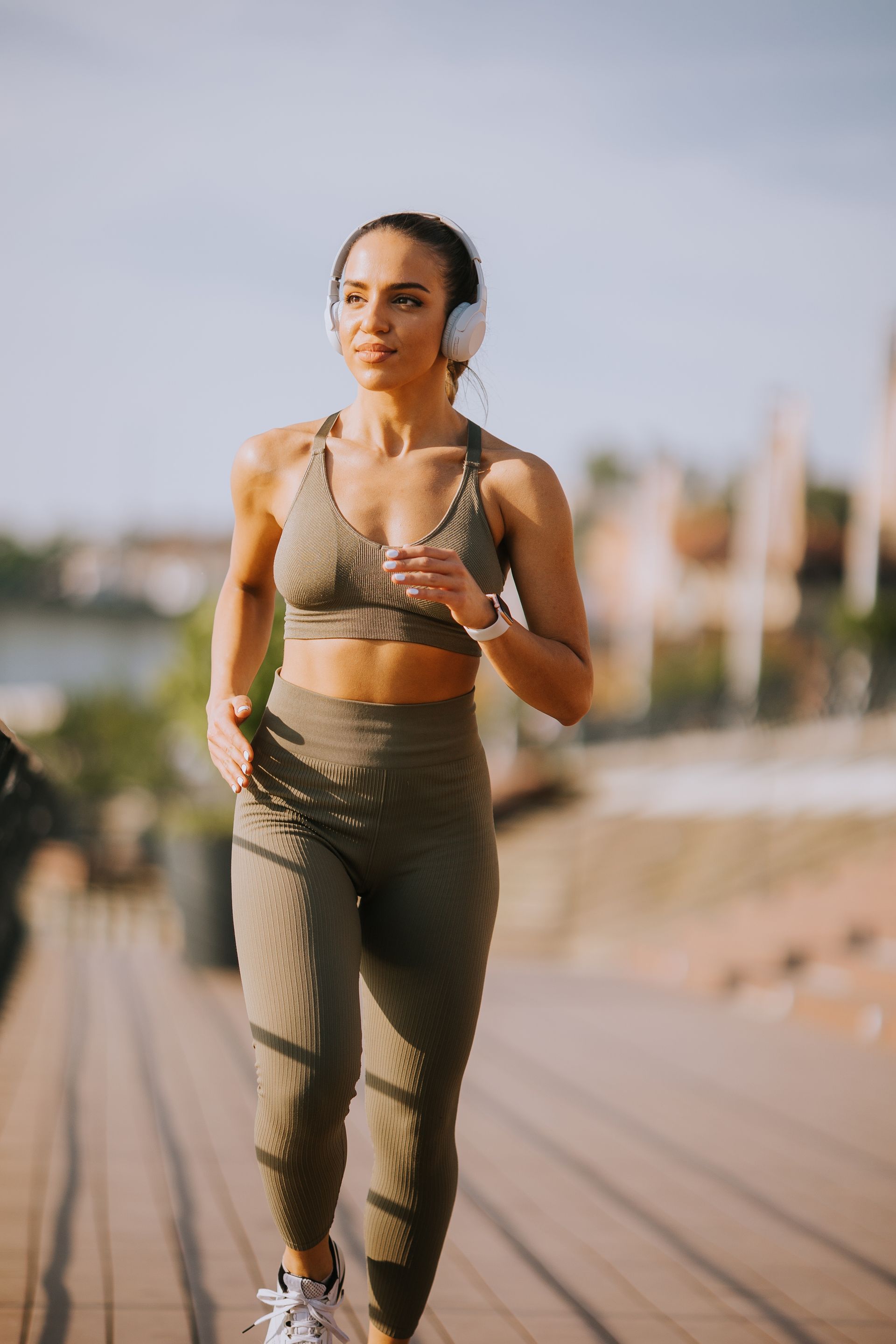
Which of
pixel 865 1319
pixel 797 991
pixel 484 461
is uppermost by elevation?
pixel 484 461

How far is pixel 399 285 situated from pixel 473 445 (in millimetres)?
277

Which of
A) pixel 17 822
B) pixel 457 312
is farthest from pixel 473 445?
pixel 17 822

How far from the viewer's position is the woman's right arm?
206 centimetres

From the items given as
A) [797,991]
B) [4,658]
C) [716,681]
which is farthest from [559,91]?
[4,658]

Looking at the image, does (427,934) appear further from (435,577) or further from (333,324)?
(333,324)

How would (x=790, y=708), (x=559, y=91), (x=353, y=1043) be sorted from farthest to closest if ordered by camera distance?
(x=790, y=708) < (x=559, y=91) < (x=353, y=1043)

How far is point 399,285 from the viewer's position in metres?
2.05

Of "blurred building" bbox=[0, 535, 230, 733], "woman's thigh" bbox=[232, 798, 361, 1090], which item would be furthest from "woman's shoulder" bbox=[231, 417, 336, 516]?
"blurred building" bbox=[0, 535, 230, 733]

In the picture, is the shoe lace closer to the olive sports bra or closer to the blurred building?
the olive sports bra

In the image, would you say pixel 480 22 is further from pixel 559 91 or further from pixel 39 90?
pixel 39 90

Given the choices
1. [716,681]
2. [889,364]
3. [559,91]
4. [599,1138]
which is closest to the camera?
[599,1138]

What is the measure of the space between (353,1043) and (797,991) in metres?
6.46

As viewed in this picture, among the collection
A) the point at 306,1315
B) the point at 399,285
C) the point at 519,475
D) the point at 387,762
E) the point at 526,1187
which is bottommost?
the point at 526,1187

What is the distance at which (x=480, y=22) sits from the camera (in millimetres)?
6125
